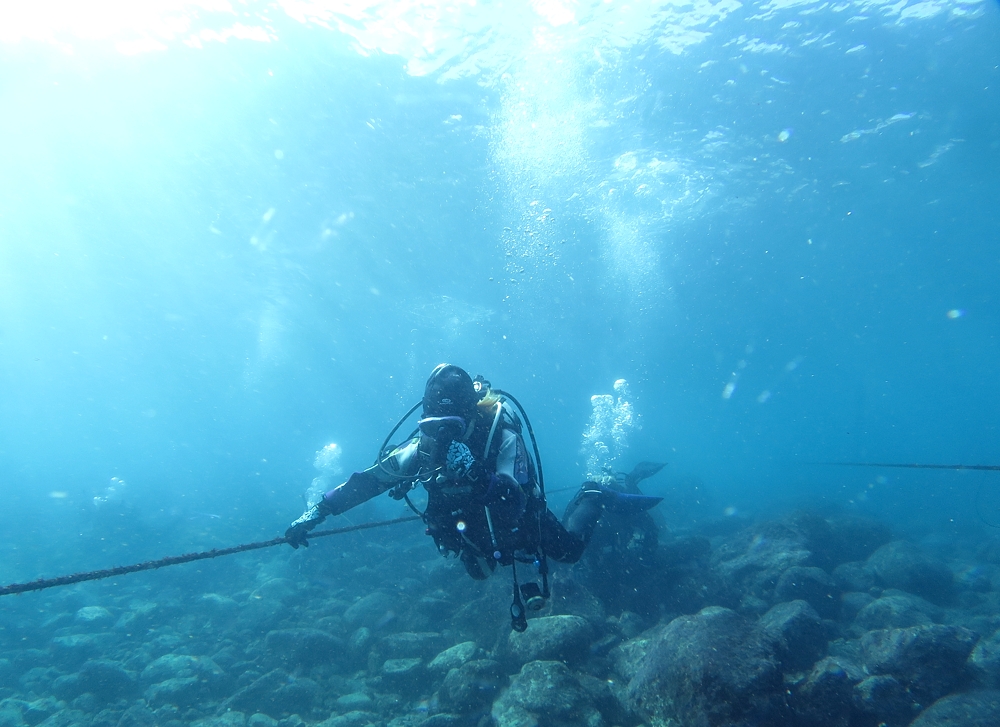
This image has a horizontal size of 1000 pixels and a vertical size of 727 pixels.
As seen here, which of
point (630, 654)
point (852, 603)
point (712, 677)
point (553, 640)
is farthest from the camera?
point (852, 603)

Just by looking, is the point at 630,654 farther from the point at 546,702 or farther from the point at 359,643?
the point at 359,643

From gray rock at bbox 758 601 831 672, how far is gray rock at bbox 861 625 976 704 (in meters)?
0.54

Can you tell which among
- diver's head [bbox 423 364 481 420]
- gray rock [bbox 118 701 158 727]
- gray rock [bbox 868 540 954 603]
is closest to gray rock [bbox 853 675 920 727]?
diver's head [bbox 423 364 481 420]

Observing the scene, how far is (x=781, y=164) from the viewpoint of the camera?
728 inches

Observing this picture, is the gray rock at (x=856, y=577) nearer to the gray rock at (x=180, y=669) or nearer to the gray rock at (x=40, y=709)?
the gray rock at (x=180, y=669)

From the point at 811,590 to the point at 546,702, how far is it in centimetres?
533

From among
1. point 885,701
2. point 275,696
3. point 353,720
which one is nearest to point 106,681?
point 275,696

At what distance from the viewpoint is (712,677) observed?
14.0 ft

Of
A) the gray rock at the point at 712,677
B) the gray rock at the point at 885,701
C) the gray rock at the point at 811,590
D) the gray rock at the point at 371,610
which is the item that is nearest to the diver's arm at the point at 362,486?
the gray rock at the point at 712,677

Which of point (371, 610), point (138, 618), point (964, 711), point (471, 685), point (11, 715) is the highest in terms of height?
point (138, 618)

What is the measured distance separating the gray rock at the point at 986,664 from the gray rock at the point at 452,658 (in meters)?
5.78

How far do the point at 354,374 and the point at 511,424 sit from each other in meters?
58.5

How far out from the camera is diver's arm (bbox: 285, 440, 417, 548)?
442 centimetres

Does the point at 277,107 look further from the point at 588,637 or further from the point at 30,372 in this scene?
the point at 30,372
